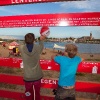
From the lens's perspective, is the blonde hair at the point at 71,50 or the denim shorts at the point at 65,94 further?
the denim shorts at the point at 65,94

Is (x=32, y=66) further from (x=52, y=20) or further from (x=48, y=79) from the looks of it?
(x=52, y=20)

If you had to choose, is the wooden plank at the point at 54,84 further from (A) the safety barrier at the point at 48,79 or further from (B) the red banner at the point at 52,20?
(B) the red banner at the point at 52,20

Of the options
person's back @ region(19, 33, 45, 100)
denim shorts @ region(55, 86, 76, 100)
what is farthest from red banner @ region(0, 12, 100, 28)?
denim shorts @ region(55, 86, 76, 100)

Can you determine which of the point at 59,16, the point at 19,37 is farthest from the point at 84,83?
the point at 19,37

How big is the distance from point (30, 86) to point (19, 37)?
184cm

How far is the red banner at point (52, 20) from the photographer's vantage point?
5812 millimetres

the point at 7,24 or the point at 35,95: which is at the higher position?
the point at 7,24

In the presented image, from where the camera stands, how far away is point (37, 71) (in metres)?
5.37

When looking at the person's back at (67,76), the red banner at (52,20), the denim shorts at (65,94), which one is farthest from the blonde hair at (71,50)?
the red banner at (52,20)

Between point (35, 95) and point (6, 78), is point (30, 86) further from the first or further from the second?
point (6, 78)

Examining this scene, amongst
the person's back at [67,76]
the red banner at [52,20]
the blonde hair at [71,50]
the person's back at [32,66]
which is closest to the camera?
the blonde hair at [71,50]

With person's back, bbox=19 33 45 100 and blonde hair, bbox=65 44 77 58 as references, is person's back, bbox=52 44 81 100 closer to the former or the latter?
blonde hair, bbox=65 44 77 58

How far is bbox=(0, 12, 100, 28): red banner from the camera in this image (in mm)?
5812

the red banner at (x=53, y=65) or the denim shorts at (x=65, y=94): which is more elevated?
the red banner at (x=53, y=65)
